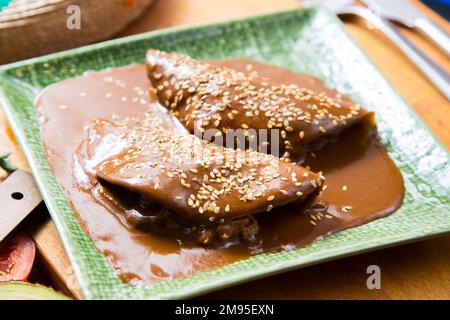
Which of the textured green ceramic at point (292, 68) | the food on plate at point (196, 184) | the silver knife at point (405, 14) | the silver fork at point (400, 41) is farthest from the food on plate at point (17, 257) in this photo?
the silver knife at point (405, 14)

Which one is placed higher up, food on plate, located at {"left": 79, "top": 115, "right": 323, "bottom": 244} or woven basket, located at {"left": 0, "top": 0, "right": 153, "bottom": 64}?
woven basket, located at {"left": 0, "top": 0, "right": 153, "bottom": 64}

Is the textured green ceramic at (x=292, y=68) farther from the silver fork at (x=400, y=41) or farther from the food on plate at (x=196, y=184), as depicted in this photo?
the silver fork at (x=400, y=41)

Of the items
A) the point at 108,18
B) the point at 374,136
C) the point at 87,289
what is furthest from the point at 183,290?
the point at 108,18

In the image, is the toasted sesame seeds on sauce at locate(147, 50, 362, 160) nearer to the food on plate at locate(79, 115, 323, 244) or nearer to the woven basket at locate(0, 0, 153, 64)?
the food on plate at locate(79, 115, 323, 244)

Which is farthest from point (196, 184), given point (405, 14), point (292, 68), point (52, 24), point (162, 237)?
point (405, 14)

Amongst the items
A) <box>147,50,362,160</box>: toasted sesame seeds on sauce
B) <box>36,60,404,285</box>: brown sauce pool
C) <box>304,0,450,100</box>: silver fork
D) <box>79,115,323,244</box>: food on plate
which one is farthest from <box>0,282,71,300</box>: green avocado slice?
<box>304,0,450,100</box>: silver fork

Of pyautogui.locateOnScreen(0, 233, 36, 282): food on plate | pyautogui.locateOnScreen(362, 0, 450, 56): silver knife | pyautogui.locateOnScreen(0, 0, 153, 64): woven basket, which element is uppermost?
pyautogui.locateOnScreen(362, 0, 450, 56): silver knife
